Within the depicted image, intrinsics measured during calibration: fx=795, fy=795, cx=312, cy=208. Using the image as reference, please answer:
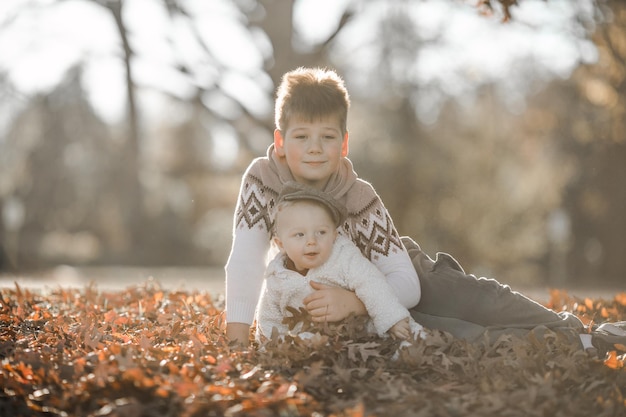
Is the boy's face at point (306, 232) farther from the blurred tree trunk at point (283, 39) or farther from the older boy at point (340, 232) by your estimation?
the blurred tree trunk at point (283, 39)

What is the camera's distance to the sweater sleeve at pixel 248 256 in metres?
4.42

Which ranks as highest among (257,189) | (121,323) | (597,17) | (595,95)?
(597,17)

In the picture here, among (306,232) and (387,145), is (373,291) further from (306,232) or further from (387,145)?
(387,145)

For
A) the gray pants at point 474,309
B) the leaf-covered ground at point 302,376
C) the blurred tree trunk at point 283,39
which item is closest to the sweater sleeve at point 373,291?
the leaf-covered ground at point 302,376

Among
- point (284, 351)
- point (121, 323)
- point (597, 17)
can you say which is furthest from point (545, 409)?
point (597, 17)

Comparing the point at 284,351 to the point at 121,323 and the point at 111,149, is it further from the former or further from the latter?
the point at 111,149

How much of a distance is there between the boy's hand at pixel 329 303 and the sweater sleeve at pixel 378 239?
0.94 feet

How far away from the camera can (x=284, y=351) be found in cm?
374

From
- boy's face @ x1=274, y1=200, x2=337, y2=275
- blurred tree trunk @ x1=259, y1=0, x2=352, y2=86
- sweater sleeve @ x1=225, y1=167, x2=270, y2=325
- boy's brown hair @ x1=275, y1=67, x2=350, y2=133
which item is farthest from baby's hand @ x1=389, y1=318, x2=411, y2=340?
blurred tree trunk @ x1=259, y1=0, x2=352, y2=86

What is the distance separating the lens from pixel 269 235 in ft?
15.0

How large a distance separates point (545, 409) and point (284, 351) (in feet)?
3.93

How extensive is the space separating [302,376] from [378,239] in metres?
1.24

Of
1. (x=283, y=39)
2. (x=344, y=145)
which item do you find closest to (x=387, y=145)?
(x=283, y=39)

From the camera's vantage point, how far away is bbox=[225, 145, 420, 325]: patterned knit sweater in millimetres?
4391
